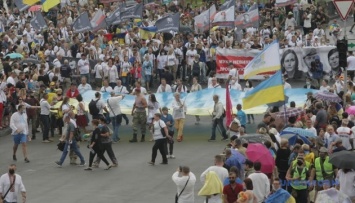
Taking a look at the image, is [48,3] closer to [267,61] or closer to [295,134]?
[267,61]

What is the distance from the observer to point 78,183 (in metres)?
28.8

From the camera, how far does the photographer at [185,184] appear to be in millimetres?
24062

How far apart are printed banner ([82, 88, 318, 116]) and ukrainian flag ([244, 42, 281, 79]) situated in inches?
161

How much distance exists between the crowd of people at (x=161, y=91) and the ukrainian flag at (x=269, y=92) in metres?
0.58

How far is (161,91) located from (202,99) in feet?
5.62

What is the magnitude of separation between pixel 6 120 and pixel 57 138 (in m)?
1.96

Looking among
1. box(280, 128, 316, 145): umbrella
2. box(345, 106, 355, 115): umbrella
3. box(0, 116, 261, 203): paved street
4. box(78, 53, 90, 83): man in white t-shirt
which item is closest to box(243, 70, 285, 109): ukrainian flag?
box(280, 128, 316, 145): umbrella

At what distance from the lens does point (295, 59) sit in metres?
42.3

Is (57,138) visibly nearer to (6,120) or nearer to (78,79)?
(6,120)

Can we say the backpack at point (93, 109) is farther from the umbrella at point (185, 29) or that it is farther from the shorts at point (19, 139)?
the umbrella at point (185, 29)

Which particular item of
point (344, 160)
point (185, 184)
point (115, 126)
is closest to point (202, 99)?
point (115, 126)

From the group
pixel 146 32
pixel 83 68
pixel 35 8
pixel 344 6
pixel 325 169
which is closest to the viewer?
pixel 325 169

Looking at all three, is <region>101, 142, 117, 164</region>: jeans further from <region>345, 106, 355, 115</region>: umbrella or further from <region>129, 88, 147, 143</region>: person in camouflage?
<region>345, 106, 355, 115</region>: umbrella

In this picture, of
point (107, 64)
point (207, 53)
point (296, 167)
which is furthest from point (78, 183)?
point (207, 53)
